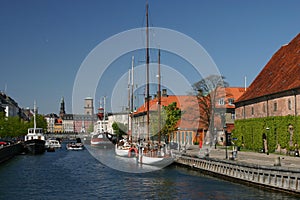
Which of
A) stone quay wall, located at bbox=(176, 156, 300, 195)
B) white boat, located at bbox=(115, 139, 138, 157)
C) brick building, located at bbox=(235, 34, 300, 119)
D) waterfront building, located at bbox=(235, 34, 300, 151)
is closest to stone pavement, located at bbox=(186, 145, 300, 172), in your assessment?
stone quay wall, located at bbox=(176, 156, 300, 195)

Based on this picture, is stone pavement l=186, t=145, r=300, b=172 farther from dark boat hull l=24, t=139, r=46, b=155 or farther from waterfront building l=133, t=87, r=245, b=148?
dark boat hull l=24, t=139, r=46, b=155

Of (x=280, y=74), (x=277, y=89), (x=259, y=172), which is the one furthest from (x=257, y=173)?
(x=280, y=74)

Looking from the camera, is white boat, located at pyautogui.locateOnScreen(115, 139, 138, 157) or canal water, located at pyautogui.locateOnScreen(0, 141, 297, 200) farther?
white boat, located at pyautogui.locateOnScreen(115, 139, 138, 157)

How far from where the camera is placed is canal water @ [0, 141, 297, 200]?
113ft

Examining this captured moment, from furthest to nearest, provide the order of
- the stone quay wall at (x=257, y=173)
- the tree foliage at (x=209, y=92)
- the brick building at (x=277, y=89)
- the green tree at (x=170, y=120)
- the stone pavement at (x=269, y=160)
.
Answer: the tree foliage at (x=209, y=92), the green tree at (x=170, y=120), the brick building at (x=277, y=89), the stone pavement at (x=269, y=160), the stone quay wall at (x=257, y=173)

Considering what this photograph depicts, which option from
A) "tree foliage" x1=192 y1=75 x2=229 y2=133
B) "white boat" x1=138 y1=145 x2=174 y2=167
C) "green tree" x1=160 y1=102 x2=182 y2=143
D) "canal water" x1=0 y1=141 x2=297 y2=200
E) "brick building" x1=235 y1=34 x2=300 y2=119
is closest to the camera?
"canal water" x1=0 y1=141 x2=297 y2=200

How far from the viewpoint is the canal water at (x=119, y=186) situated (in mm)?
34312

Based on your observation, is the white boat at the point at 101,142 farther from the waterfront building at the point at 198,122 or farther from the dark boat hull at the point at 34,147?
the waterfront building at the point at 198,122

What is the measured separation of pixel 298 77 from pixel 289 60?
347 inches

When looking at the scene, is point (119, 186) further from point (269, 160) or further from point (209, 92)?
point (209, 92)

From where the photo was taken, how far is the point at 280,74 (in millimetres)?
58750

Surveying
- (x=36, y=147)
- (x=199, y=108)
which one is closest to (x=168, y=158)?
(x=199, y=108)

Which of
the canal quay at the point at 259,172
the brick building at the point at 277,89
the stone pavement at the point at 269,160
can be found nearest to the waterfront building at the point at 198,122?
the brick building at the point at 277,89

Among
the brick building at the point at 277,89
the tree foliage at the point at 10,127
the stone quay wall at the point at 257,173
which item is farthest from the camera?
the tree foliage at the point at 10,127
